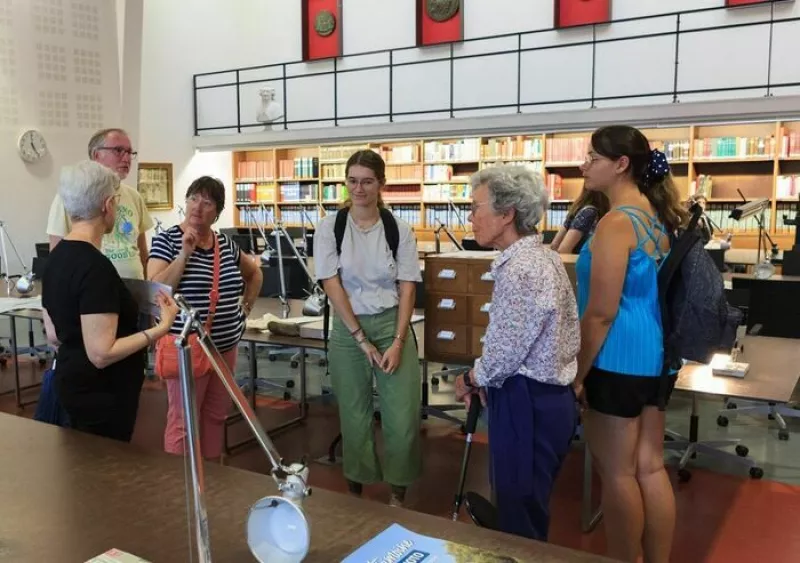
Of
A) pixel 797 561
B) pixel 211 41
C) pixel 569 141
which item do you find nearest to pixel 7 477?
pixel 797 561

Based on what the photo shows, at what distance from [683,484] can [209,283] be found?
7.69ft

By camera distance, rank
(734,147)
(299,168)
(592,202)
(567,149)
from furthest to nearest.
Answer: (299,168)
(567,149)
(734,147)
(592,202)

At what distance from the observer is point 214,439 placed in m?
2.75

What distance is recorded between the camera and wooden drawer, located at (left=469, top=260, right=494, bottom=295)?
10.00ft

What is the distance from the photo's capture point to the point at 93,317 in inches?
71.4

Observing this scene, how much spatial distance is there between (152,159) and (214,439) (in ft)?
25.3

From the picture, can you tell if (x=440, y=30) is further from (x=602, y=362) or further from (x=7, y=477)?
(x=7, y=477)

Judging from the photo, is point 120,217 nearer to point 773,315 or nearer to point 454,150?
Answer: point 773,315

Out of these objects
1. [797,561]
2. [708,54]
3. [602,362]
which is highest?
[708,54]

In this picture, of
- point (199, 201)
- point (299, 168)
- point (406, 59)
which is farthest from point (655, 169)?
point (299, 168)

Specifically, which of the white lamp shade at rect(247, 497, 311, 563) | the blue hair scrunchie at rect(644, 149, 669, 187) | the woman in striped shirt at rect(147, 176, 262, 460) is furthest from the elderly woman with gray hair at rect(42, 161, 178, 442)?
the blue hair scrunchie at rect(644, 149, 669, 187)

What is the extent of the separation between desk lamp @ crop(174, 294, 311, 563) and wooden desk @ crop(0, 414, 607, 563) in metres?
0.08

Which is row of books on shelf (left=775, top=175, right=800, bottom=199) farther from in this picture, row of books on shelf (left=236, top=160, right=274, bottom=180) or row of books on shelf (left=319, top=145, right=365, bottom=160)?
row of books on shelf (left=236, top=160, right=274, bottom=180)

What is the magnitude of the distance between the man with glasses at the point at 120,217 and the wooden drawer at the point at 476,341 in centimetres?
143
